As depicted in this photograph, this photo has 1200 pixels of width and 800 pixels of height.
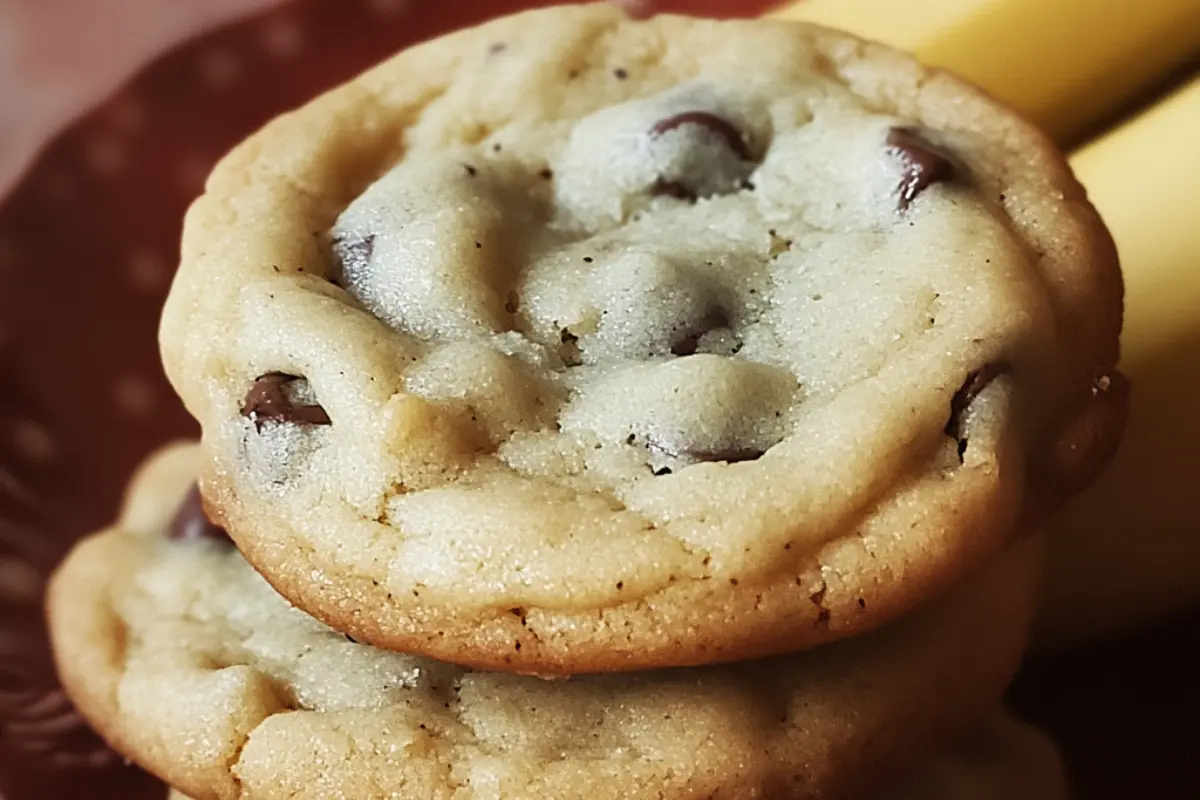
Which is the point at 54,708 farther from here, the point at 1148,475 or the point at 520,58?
the point at 1148,475

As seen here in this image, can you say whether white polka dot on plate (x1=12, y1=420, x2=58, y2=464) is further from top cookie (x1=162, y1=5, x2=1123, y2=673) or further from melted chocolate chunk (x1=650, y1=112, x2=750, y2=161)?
melted chocolate chunk (x1=650, y1=112, x2=750, y2=161)

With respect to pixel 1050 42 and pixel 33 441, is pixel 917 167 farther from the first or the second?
pixel 33 441

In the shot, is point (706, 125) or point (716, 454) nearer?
point (716, 454)

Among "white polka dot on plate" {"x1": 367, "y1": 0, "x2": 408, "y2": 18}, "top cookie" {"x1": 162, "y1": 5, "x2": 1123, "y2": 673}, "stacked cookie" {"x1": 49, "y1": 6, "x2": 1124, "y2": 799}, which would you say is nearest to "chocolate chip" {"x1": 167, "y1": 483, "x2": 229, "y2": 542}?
"stacked cookie" {"x1": 49, "y1": 6, "x2": 1124, "y2": 799}

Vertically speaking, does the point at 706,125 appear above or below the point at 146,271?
above

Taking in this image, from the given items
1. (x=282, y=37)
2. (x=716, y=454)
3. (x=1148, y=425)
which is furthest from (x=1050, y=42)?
(x=282, y=37)
